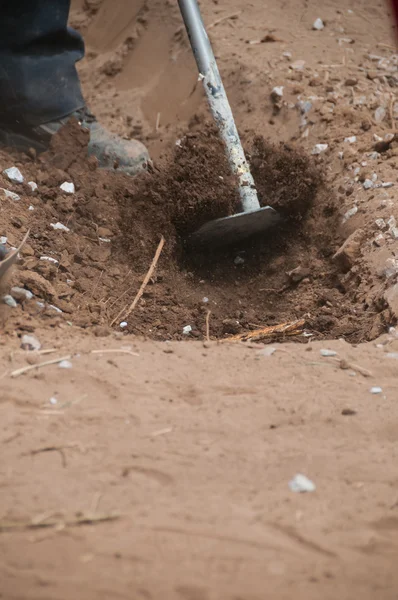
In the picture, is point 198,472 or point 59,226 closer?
point 198,472

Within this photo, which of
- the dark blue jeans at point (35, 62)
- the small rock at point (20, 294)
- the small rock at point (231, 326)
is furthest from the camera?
the dark blue jeans at point (35, 62)

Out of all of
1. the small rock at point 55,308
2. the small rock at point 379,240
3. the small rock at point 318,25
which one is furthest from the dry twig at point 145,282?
the small rock at point 318,25

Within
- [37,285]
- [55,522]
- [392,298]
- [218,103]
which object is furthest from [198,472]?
[218,103]

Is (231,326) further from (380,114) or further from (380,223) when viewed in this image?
(380,114)

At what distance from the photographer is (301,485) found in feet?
5.36

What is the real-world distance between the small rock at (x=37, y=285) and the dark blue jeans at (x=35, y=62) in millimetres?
1134

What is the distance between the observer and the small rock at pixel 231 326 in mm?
2799

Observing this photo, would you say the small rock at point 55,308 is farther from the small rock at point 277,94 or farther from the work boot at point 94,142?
the small rock at point 277,94

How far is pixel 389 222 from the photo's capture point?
2.93 metres

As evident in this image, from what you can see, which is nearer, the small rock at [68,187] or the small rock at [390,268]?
the small rock at [390,268]

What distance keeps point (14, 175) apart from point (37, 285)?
0.88 metres

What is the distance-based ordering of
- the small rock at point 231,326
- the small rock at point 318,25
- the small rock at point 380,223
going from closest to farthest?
the small rock at point 231,326, the small rock at point 380,223, the small rock at point 318,25

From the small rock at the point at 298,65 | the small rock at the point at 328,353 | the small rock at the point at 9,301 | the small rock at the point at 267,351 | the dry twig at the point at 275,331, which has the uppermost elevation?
the small rock at the point at 298,65

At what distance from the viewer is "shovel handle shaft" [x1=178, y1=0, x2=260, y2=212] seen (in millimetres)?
3160
